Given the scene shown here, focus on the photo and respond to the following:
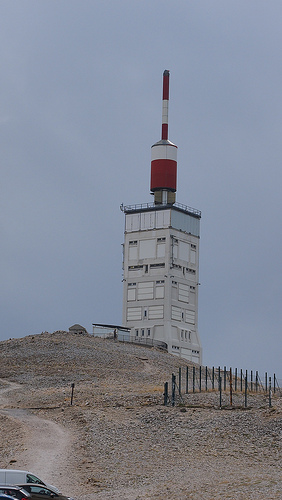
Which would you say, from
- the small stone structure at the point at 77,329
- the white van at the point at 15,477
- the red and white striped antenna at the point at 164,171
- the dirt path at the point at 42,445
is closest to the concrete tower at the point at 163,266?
the red and white striped antenna at the point at 164,171

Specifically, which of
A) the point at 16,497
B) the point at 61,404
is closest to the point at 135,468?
the point at 16,497

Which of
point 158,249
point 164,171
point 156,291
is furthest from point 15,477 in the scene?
point 164,171

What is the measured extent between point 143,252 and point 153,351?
1731cm

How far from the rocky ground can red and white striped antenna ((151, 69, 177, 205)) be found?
38880 mm

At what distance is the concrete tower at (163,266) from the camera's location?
10169 cm

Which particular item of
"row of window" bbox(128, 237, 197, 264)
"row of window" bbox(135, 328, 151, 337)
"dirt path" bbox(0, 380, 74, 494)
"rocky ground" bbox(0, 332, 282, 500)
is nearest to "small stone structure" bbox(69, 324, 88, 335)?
"row of window" bbox(135, 328, 151, 337)

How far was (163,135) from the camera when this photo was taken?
358 feet

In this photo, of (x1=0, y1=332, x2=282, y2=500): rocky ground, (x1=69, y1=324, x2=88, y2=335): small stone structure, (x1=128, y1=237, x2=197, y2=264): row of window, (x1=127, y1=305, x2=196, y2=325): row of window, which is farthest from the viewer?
(x1=128, y1=237, x2=197, y2=264): row of window

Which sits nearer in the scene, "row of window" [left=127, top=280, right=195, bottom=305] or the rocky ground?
the rocky ground

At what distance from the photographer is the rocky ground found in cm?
3509

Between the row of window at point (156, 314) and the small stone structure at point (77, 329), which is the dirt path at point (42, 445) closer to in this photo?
the small stone structure at point (77, 329)

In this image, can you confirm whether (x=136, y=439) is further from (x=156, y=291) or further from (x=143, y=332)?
(x=156, y=291)

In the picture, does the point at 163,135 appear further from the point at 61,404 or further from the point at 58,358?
the point at 61,404

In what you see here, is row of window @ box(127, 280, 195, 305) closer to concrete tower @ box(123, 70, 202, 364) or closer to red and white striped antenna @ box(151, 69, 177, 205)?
concrete tower @ box(123, 70, 202, 364)
